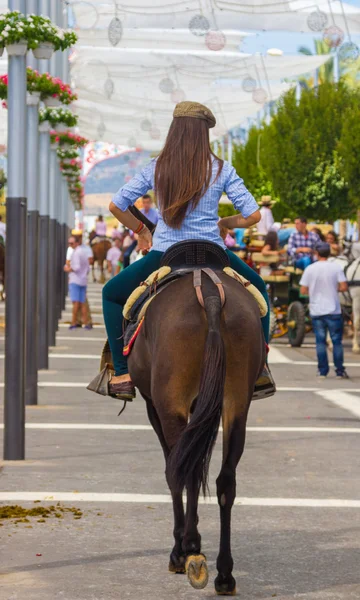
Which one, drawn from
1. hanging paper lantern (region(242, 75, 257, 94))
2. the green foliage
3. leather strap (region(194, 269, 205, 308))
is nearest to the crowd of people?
hanging paper lantern (region(242, 75, 257, 94))

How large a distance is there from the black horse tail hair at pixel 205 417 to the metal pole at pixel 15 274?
15.0ft

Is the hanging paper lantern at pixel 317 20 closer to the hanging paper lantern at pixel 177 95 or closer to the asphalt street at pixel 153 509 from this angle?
the hanging paper lantern at pixel 177 95

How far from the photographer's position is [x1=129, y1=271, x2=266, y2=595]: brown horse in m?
6.33

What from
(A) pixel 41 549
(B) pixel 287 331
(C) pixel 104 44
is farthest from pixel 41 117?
(C) pixel 104 44

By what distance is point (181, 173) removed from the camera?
22.8 feet

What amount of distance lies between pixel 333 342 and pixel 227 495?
43.0 feet

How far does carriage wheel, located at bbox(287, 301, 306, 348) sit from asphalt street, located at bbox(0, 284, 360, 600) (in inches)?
375

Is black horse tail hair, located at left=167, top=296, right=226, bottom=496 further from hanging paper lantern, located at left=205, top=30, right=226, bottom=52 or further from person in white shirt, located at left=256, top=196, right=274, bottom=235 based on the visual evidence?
hanging paper lantern, located at left=205, top=30, right=226, bottom=52

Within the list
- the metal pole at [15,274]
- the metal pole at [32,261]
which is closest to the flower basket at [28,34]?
the metal pole at [15,274]

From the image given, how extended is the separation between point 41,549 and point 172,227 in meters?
1.84

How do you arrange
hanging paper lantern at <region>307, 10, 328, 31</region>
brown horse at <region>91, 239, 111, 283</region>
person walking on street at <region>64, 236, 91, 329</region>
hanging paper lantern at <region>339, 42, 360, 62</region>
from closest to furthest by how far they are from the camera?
person walking on street at <region>64, 236, 91, 329</region>, hanging paper lantern at <region>339, 42, 360, 62</region>, hanging paper lantern at <region>307, 10, 328, 31</region>, brown horse at <region>91, 239, 111, 283</region>

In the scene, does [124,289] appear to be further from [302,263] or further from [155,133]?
[155,133]

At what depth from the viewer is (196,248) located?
687 centimetres

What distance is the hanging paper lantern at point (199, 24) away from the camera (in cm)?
3178
